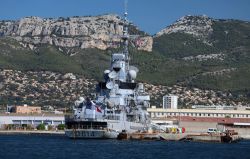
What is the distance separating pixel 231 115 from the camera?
199125 millimetres

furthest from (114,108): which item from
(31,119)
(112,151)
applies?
(31,119)

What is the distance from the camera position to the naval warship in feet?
426

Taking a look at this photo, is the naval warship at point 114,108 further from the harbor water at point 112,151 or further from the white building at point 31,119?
the white building at point 31,119

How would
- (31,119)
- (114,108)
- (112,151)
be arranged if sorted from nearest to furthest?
(112,151) < (114,108) < (31,119)

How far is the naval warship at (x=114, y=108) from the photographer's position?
130 m

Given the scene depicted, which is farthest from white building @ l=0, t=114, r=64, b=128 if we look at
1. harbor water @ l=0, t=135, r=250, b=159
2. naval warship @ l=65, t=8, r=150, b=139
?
harbor water @ l=0, t=135, r=250, b=159

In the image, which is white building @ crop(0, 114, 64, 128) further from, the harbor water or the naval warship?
the harbor water

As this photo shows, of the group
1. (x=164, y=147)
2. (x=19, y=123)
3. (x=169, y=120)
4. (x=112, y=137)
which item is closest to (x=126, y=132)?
(x=112, y=137)

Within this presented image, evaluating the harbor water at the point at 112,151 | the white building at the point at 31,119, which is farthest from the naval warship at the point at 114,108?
the white building at the point at 31,119

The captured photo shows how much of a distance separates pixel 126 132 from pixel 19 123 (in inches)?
2673

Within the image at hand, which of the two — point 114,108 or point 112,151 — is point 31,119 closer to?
point 114,108

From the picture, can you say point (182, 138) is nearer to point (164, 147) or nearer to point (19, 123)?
point (164, 147)

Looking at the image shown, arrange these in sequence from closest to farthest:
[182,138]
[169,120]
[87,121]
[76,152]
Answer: [76,152] → [87,121] → [182,138] → [169,120]

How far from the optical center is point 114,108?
132 meters
